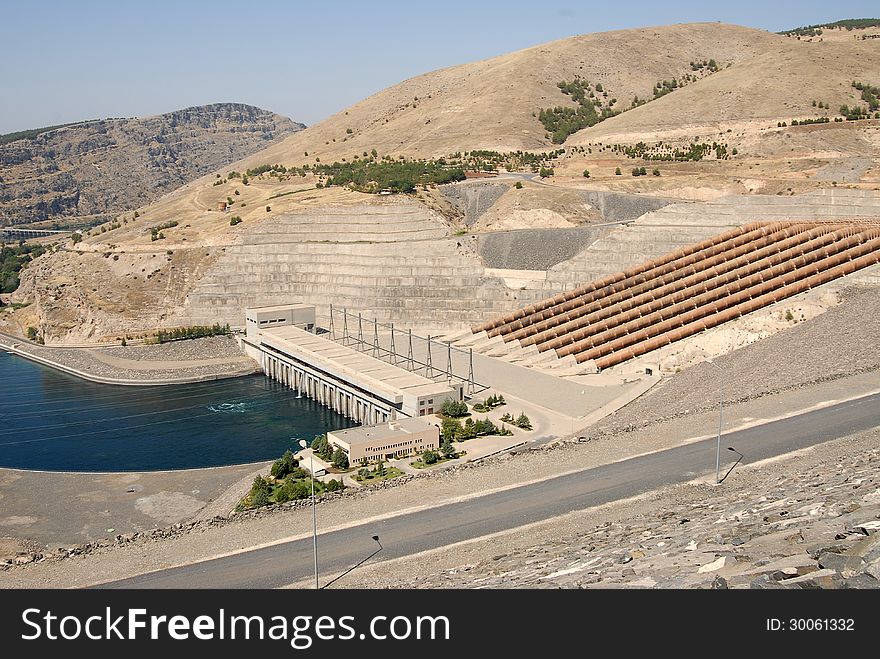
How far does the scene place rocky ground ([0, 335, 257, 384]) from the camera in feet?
278

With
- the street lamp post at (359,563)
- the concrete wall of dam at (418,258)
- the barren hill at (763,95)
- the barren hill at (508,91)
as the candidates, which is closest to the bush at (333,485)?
the street lamp post at (359,563)

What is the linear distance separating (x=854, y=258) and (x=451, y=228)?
42358 millimetres

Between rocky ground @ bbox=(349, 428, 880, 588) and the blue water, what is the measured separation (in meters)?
31.3

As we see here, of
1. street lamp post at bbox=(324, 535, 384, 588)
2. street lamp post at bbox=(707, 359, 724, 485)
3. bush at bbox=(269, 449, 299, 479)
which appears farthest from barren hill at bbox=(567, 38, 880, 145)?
street lamp post at bbox=(324, 535, 384, 588)

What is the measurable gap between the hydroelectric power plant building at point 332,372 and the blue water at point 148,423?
1.51 meters

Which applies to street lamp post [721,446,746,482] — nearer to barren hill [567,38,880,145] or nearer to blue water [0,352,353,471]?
blue water [0,352,353,471]

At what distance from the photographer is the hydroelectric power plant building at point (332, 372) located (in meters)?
63.3

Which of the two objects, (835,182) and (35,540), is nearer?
(35,540)

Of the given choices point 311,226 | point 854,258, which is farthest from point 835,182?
point 311,226

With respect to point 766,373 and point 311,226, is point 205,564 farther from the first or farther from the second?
point 311,226

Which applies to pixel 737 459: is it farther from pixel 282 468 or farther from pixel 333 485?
pixel 282 468

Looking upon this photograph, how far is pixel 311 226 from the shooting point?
3989 inches
